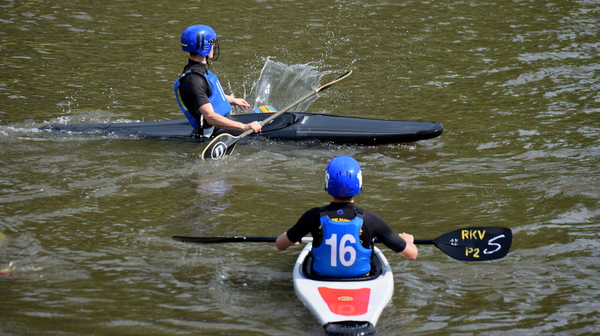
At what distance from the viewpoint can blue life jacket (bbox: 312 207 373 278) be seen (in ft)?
13.4

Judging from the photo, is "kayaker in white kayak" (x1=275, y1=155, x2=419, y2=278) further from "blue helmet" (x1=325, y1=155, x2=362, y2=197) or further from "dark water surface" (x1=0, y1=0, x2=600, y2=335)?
"dark water surface" (x1=0, y1=0, x2=600, y2=335)

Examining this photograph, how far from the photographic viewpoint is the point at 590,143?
7543mm

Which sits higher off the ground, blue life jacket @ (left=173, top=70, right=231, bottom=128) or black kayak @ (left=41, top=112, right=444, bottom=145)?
blue life jacket @ (left=173, top=70, right=231, bottom=128)

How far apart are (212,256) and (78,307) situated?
1.16 m

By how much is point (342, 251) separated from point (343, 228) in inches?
6.1

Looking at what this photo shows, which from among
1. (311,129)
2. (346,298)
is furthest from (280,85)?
(346,298)

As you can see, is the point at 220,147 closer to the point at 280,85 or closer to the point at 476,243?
the point at 280,85

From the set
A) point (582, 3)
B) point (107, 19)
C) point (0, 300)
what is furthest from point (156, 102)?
point (582, 3)

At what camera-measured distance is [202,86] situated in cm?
695

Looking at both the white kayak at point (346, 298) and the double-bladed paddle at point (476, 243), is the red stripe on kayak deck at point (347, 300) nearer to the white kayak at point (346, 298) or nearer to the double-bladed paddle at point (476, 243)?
the white kayak at point (346, 298)

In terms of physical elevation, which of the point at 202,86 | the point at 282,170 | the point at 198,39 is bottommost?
the point at 282,170

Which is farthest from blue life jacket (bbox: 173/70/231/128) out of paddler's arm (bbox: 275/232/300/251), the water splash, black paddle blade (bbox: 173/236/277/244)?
paddler's arm (bbox: 275/232/300/251)

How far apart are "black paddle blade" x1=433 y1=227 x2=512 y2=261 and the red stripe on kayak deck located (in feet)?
3.13

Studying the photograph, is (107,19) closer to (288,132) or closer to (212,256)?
(288,132)
